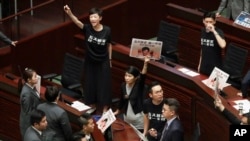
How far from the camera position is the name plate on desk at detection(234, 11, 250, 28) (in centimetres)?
Result: 938

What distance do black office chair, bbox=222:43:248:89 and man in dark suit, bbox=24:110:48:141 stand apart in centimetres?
285

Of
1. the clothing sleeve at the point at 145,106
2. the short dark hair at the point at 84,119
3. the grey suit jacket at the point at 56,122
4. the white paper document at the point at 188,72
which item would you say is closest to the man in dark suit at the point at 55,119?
the grey suit jacket at the point at 56,122

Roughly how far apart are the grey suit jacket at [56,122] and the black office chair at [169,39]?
2758mm

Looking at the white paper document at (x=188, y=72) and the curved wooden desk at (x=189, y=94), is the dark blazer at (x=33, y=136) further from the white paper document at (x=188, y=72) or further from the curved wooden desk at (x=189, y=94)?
the white paper document at (x=188, y=72)

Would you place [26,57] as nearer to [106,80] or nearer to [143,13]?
[106,80]

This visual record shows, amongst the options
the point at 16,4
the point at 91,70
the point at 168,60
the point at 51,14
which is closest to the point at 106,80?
the point at 91,70

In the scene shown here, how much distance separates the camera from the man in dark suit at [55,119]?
23.1ft

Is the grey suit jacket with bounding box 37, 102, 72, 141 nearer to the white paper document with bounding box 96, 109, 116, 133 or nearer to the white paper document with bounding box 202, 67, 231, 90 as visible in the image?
the white paper document with bounding box 96, 109, 116, 133

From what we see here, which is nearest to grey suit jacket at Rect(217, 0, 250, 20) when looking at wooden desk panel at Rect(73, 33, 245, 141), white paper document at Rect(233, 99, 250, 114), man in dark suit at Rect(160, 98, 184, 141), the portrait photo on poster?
wooden desk panel at Rect(73, 33, 245, 141)

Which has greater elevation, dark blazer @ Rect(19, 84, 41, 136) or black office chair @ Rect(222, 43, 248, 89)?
black office chair @ Rect(222, 43, 248, 89)

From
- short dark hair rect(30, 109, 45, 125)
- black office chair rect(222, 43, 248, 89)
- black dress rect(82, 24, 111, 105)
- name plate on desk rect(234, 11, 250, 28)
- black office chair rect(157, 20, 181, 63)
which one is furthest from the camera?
black office chair rect(157, 20, 181, 63)

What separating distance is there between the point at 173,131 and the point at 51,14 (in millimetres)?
3957

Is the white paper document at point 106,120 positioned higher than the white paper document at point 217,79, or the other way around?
the white paper document at point 217,79

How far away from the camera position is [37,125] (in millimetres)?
6652
